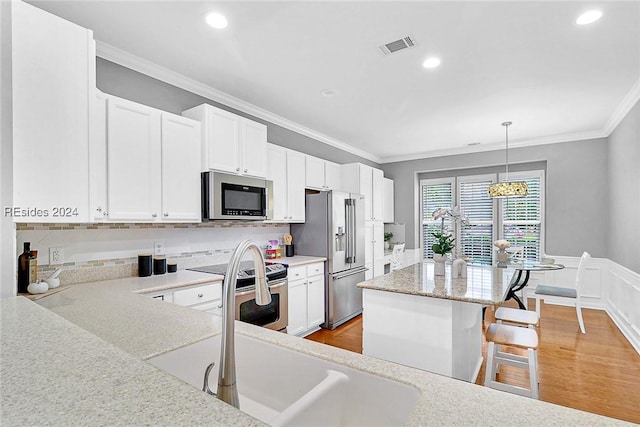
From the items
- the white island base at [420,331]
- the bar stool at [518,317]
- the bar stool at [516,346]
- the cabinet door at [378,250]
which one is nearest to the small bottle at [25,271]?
the white island base at [420,331]

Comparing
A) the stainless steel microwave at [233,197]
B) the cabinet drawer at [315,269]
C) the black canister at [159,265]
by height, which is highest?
the stainless steel microwave at [233,197]

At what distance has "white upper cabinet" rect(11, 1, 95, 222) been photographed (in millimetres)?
1807

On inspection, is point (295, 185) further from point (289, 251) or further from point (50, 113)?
point (50, 113)

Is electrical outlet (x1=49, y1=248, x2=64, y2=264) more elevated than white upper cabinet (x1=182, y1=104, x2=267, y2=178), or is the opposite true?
white upper cabinet (x1=182, y1=104, x2=267, y2=178)

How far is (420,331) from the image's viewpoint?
223cm

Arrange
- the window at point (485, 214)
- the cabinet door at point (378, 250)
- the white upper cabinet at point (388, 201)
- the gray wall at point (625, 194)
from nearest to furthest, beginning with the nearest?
the gray wall at point (625, 194)
the cabinet door at point (378, 250)
the window at point (485, 214)
the white upper cabinet at point (388, 201)

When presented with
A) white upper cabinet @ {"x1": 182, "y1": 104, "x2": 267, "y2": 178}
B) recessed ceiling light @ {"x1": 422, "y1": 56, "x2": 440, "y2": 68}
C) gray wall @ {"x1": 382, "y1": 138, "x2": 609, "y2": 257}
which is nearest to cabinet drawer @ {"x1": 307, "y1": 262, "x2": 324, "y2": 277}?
white upper cabinet @ {"x1": 182, "y1": 104, "x2": 267, "y2": 178}

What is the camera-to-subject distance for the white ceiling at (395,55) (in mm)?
2135

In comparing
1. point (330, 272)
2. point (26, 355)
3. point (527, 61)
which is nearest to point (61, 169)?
point (26, 355)

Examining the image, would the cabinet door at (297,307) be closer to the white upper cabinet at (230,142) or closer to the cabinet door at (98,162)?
the white upper cabinet at (230,142)

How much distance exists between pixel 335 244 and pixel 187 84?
2412 mm

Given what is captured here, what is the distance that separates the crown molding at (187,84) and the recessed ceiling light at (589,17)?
300 centimetres

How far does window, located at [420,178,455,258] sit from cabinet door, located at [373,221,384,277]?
1497 millimetres

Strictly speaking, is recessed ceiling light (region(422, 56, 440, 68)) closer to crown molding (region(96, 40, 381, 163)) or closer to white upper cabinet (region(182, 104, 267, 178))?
white upper cabinet (region(182, 104, 267, 178))
